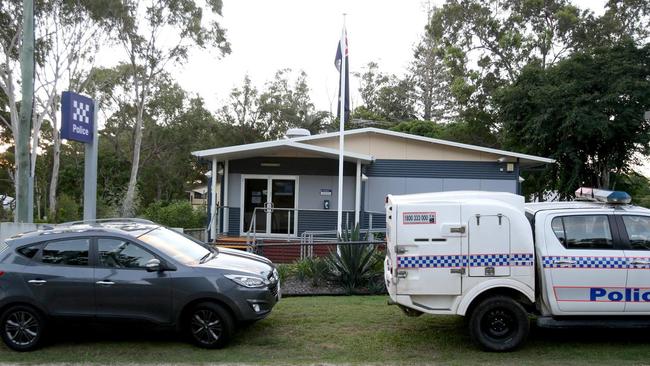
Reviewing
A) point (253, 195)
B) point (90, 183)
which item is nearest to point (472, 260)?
point (90, 183)

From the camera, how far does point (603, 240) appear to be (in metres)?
6.43

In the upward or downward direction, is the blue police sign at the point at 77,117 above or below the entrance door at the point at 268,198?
above

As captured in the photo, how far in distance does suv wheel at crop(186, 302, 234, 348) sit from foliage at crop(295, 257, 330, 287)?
4053 mm

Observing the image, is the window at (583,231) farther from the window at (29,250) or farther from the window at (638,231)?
the window at (29,250)

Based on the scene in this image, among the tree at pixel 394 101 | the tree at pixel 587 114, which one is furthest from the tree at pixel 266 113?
the tree at pixel 587 114

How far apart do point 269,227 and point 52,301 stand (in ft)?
33.8

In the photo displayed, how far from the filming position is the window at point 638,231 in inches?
252

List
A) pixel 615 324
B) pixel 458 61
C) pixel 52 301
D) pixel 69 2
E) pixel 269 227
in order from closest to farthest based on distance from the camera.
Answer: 1. pixel 615 324
2. pixel 52 301
3. pixel 269 227
4. pixel 69 2
5. pixel 458 61

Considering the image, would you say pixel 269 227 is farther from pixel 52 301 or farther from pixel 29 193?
pixel 52 301

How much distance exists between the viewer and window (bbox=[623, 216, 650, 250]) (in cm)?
639

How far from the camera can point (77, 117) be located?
10.5 meters

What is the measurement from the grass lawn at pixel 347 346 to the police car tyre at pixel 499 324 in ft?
0.44

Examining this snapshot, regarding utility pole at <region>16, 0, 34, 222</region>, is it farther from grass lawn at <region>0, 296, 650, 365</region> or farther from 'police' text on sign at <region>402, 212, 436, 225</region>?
'police' text on sign at <region>402, 212, 436, 225</region>

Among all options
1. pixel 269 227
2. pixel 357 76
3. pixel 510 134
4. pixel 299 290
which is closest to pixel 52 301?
pixel 299 290
